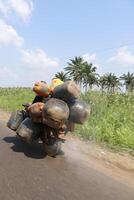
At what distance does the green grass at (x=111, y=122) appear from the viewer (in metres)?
10.1

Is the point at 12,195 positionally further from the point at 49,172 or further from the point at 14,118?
the point at 14,118

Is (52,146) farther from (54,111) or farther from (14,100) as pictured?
(14,100)

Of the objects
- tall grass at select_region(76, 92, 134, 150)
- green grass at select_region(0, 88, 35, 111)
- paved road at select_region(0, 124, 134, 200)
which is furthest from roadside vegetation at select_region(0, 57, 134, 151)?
green grass at select_region(0, 88, 35, 111)

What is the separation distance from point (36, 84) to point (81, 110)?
3.32 feet

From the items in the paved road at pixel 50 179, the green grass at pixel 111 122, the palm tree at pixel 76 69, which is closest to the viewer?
the paved road at pixel 50 179

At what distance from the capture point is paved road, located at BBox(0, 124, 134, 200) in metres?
4.98

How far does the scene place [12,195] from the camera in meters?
4.76

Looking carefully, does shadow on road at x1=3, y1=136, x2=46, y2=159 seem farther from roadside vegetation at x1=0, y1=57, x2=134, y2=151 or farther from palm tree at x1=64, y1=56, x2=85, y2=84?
palm tree at x1=64, y1=56, x2=85, y2=84

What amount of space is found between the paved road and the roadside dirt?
0.25 m

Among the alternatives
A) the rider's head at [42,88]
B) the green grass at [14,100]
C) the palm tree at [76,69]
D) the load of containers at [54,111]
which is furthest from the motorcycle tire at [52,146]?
the palm tree at [76,69]

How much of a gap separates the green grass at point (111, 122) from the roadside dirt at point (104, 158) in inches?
26.6

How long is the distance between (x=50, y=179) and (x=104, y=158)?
2.42 metres

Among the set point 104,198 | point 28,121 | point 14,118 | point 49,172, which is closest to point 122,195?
point 104,198

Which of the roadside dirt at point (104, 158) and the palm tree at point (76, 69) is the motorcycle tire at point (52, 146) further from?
the palm tree at point (76, 69)
